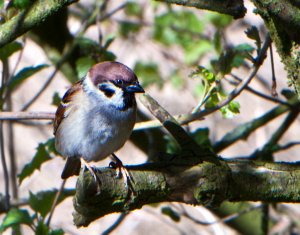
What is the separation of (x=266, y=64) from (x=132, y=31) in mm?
1475

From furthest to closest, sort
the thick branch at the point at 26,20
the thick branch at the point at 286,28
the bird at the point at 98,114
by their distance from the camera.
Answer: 1. the bird at the point at 98,114
2. the thick branch at the point at 26,20
3. the thick branch at the point at 286,28

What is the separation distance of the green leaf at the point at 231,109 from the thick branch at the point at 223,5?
0.75 metres

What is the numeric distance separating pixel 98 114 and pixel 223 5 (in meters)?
1.04

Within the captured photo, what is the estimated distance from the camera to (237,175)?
2.72m

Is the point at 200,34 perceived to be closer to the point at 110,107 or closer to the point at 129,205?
the point at 110,107

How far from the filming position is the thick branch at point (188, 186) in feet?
8.05

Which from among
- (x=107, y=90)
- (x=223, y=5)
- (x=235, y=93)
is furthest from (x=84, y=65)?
(x=223, y=5)

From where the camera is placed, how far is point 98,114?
3.62 meters

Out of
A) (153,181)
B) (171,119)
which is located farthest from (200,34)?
(153,181)

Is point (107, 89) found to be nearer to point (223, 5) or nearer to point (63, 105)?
point (63, 105)

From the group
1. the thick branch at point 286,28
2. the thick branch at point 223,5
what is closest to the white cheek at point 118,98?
the thick branch at point 223,5

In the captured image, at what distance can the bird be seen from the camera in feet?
11.7

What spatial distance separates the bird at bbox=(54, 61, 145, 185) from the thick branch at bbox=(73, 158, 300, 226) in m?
0.90

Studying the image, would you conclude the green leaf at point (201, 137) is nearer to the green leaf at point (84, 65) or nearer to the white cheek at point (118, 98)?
the white cheek at point (118, 98)
